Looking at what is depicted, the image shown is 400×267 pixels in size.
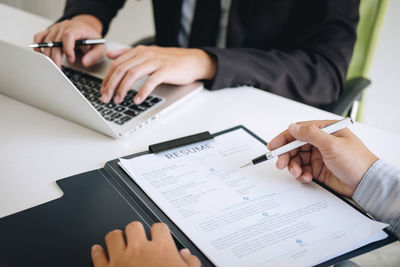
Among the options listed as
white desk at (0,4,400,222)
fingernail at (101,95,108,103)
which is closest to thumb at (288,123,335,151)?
white desk at (0,4,400,222)

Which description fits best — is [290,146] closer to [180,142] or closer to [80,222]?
[180,142]

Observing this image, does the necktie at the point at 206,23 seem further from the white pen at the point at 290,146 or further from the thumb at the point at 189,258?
the thumb at the point at 189,258

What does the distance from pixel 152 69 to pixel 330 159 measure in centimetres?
42

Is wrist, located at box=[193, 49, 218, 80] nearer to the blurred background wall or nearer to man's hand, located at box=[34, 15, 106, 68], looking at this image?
man's hand, located at box=[34, 15, 106, 68]

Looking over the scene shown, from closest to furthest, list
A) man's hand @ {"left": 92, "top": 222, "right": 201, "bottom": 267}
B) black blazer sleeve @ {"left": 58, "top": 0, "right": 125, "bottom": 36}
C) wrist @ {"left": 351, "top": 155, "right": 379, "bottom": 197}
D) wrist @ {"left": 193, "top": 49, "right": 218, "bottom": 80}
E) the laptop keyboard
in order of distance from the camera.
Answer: man's hand @ {"left": 92, "top": 222, "right": 201, "bottom": 267} → wrist @ {"left": 351, "top": 155, "right": 379, "bottom": 197} → the laptop keyboard → wrist @ {"left": 193, "top": 49, "right": 218, "bottom": 80} → black blazer sleeve @ {"left": 58, "top": 0, "right": 125, "bottom": 36}

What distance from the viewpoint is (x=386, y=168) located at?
1.93ft

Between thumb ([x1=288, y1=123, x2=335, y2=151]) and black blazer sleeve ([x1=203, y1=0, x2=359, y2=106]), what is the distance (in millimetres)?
308

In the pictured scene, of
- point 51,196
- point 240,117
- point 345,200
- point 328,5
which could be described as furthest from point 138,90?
point 328,5

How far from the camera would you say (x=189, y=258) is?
1.47 feet

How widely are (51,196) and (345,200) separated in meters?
0.45

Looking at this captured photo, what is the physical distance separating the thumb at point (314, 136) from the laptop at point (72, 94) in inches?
11.3

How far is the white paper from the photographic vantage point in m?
0.48

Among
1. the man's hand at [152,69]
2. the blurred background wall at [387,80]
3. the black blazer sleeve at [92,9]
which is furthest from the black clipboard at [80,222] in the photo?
the blurred background wall at [387,80]

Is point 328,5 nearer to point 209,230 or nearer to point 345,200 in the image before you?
point 345,200
